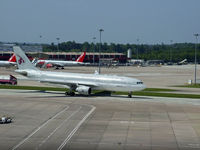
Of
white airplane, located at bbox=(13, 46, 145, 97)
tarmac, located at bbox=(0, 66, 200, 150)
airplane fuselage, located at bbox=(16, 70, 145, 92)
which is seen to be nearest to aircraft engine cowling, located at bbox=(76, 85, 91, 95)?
white airplane, located at bbox=(13, 46, 145, 97)

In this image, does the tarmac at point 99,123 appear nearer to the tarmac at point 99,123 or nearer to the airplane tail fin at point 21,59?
the tarmac at point 99,123

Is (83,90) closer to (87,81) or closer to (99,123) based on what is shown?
(87,81)

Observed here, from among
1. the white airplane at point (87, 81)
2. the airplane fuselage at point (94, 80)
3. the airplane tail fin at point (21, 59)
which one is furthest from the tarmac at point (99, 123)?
the airplane tail fin at point (21, 59)

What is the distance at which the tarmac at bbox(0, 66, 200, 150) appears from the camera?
106 ft

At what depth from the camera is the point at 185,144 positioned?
32.8 meters

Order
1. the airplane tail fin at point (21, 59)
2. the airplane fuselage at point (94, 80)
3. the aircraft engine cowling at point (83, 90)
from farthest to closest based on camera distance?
the airplane tail fin at point (21, 59)
the aircraft engine cowling at point (83, 90)
the airplane fuselage at point (94, 80)

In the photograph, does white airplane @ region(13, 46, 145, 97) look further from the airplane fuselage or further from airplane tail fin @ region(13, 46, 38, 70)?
airplane tail fin @ region(13, 46, 38, 70)

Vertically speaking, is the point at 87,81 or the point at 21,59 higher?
the point at 21,59

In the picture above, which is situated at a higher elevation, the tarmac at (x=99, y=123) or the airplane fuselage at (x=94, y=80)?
the airplane fuselage at (x=94, y=80)

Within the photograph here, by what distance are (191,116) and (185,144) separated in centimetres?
1513

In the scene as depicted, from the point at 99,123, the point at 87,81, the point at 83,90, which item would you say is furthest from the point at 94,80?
the point at 99,123

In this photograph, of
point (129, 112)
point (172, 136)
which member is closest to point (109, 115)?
point (129, 112)

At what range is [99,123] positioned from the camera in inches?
1635

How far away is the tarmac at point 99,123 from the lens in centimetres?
3244
